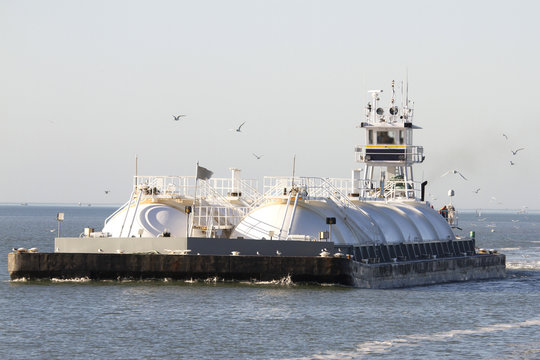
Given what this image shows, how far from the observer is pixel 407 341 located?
132 feet

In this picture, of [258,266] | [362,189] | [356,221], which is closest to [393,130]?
[362,189]

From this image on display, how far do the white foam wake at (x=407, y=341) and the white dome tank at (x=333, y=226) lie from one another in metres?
16.3

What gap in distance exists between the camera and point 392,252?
6744 centimetres

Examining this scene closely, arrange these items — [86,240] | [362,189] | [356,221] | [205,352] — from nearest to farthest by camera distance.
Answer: [205,352]
[86,240]
[356,221]
[362,189]

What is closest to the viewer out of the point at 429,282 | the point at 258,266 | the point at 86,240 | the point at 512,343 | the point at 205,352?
the point at 205,352

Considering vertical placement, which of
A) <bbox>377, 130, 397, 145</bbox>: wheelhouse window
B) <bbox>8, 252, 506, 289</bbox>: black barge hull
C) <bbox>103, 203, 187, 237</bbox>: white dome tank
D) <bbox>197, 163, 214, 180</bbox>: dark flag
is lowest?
<bbox>8, 252, 506, 289</bbox>: black barge hull

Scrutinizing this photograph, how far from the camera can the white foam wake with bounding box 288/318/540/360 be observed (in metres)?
37.1

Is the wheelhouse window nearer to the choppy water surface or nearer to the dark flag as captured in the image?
the dark flag

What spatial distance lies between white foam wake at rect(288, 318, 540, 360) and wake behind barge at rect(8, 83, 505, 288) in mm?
12463

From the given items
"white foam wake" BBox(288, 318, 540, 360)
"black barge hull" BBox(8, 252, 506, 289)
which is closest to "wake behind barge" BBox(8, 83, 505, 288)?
"black barge hull" BBox(8, 252, 506, 289)

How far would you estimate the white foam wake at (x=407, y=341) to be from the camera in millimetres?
37062

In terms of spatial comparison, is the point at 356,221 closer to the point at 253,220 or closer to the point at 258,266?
the point at 253,220

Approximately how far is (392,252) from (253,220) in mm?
10435

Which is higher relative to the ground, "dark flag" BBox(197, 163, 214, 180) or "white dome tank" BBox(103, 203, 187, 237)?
"dark flag" BBox(197, 163, 214, 180)
